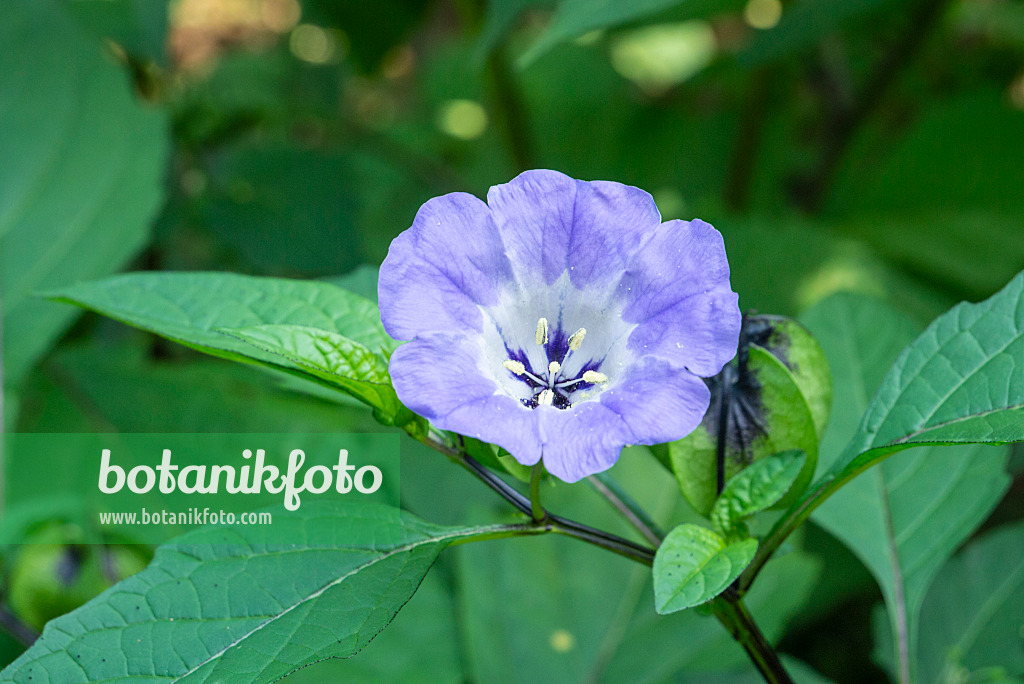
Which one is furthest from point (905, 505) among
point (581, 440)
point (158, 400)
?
point (158, 400)

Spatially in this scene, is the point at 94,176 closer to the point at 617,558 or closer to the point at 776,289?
the point at 617,558

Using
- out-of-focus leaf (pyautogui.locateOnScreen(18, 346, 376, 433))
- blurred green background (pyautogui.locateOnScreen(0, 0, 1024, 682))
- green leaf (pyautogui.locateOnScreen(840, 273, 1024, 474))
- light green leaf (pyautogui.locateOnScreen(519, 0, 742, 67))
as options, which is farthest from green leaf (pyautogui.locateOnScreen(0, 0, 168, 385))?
green leaf (pyautogui.locateOnScreen(840, 273, 1024, 474))

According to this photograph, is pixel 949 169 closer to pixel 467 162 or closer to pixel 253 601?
pixel 467 162

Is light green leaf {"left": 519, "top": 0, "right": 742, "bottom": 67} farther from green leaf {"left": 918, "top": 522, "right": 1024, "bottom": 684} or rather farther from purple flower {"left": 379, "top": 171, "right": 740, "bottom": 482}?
green leaf {"left": 918, "top": 522, "right": 1024, "bottom": 684}

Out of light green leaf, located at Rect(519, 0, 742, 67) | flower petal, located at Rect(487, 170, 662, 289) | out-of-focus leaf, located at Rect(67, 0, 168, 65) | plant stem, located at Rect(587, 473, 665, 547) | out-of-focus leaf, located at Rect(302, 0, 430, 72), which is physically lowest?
plant stem, located at Rect(587, 473, 665, 547)

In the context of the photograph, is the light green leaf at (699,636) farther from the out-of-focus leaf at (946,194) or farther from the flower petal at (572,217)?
the out-of-focus leaf at (946,194)

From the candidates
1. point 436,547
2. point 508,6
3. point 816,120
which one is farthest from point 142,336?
point 816,120

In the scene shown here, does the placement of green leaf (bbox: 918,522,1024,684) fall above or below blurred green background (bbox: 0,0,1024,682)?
below
